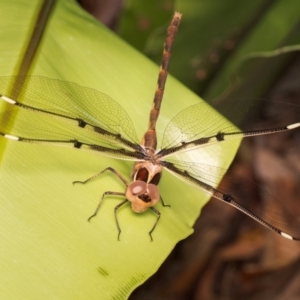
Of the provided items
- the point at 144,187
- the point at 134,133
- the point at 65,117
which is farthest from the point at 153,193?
the point at 65,117

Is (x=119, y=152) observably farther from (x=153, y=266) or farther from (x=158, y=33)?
(x=158, y=33)

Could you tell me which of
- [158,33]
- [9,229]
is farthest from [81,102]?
[158,33]

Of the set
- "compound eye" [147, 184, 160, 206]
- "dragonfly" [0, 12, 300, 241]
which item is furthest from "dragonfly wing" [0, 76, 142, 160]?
"compound eye" [147, 184, 160, 206]

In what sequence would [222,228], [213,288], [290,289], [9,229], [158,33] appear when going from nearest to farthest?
[9,229] < [158,33] < [290,289] < [213,288] < [222,228]

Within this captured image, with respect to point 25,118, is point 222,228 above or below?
below

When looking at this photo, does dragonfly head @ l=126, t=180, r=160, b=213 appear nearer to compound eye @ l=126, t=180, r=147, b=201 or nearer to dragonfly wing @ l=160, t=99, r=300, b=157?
compound eye @ l=126, t=180, r=147, b=201
